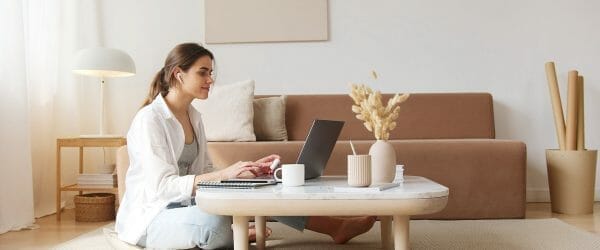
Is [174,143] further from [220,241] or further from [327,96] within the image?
[327,96]

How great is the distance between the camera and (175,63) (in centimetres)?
223

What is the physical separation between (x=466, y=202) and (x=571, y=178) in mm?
742

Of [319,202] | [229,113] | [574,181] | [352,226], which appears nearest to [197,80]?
[319,202]

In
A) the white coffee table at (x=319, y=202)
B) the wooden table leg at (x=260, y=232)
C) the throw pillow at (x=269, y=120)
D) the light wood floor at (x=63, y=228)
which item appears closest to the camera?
the white coffee table at (x=319, y=202)

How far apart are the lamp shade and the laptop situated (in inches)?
72.0

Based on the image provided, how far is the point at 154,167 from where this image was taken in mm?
1999

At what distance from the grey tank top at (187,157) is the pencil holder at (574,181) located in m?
2.32

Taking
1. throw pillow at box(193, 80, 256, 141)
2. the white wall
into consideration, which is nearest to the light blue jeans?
throw pillow at box(193, 80, 256, 141)

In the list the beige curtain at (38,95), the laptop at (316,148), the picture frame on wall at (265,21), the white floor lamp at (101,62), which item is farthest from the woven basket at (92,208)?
the laptop at (316,148)

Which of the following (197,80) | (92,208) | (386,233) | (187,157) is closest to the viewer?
(197,80)

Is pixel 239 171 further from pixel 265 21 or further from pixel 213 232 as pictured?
pixel 265 21

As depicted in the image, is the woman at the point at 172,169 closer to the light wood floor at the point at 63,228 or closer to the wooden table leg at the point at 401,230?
the wooden table leg at the point at 401,230

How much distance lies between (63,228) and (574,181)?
2.94 metres

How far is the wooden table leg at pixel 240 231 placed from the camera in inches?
71.7
